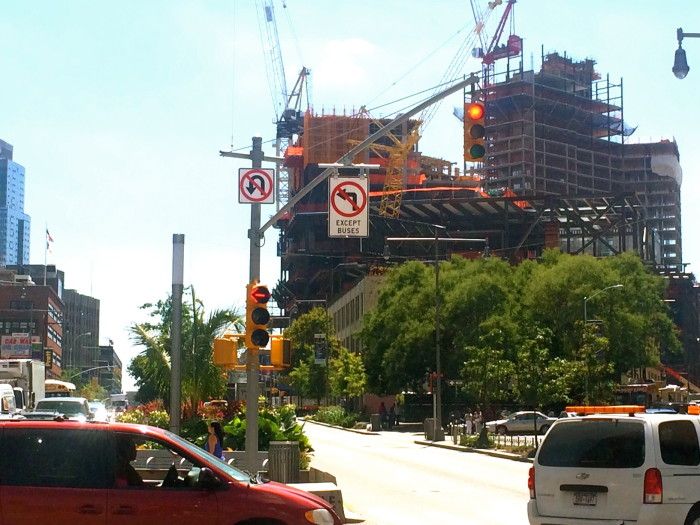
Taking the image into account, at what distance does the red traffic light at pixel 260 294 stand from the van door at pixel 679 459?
9.54m

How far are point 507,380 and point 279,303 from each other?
145574 millimetres

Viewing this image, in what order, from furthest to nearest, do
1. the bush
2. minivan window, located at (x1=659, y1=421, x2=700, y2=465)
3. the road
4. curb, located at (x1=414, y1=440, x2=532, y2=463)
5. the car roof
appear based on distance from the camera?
the bush < curb, located at (x1=414, y1=440, x2=532, y2=463) < the road < minivan window, located at (x1=659, y1=421, x2=700, y2=465) < the car roof

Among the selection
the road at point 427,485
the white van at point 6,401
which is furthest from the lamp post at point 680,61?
the white van at point 6,401

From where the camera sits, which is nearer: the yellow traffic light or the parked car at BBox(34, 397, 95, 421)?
the yellow traffic light

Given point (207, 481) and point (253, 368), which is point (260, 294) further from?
point (207, 481)

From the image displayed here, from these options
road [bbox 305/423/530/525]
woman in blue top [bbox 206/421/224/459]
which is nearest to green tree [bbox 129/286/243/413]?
road [bbox 305/423/530/525]

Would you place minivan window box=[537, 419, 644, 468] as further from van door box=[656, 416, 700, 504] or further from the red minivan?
the red minivan

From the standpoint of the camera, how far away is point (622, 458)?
1298 cm

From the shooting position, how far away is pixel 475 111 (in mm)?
18219

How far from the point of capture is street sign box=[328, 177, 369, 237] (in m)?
22.2

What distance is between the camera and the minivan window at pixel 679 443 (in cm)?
1295

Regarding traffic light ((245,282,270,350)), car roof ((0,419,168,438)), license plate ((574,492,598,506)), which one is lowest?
license plate ((574,492,598,506))

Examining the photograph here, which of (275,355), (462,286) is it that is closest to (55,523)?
(275,355)

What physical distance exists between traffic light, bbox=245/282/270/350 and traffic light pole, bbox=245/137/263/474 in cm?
50
